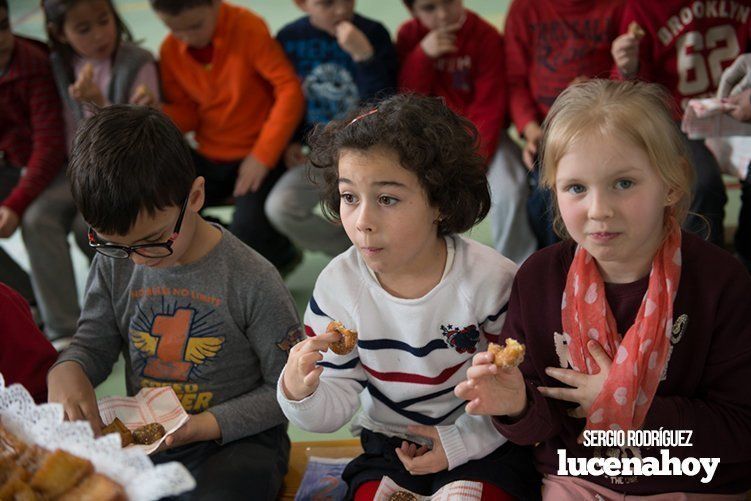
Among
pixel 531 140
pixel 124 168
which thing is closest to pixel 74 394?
pixel 124 168

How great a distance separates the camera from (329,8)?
8.36 feet

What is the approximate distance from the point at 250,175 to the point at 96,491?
180 cm

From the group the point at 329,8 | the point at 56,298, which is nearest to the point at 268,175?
the point at 329,8

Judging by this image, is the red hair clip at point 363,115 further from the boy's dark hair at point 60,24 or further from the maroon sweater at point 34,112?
the maroon sweater at point 34,112

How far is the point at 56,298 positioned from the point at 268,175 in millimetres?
840

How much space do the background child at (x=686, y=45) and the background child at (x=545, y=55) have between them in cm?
9

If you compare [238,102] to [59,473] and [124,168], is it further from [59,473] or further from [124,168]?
[59,473]

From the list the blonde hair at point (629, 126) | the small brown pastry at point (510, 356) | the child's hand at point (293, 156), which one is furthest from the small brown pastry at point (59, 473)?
the child's hand at point (293, 156)

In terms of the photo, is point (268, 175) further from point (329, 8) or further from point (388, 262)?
point (388, 262)

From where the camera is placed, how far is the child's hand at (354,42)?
97.0 inches

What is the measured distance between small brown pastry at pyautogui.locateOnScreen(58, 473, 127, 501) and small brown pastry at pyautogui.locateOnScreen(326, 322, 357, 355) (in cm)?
44

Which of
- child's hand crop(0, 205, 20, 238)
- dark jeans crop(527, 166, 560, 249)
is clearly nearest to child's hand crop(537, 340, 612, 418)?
dark jeans crop(527, 166, 560, 249)

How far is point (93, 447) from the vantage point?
0.96m

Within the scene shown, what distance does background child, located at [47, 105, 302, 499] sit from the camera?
1.32 metres
